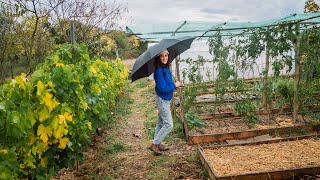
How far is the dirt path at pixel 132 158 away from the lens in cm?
476

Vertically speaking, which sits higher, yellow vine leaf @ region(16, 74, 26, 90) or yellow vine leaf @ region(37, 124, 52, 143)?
yellow vine leaf @ region(16, 74, 26, 90)

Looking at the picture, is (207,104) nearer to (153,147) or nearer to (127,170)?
(153,147)

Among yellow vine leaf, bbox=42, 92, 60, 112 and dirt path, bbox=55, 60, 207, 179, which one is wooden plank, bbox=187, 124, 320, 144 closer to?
dirt path, bbox=55, 60, 207, 179

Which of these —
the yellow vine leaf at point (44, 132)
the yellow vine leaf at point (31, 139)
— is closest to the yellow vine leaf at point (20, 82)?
the yellow vine leaf at point (44, 132)

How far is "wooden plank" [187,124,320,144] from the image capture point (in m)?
5.97

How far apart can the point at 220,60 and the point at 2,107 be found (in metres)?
5.28

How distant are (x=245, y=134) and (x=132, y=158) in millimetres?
2239

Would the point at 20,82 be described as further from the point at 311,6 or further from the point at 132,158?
the point at 311,6

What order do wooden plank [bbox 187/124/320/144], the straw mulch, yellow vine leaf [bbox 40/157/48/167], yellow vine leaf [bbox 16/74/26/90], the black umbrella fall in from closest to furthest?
yellow vine leaf [bbox 16/74/26/90], yellow vine leaf [bbox 40/157/48/167], the straw mulch, the black umbrella, wooden plank [bbox 187/124/320/144]

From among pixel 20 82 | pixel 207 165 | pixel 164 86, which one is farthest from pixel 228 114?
pixel 20 82

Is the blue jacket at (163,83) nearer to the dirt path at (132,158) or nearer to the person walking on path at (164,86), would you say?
the person walking on path at (164,86)

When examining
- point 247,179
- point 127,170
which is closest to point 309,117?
point 247,179

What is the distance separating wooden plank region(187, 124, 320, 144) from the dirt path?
0.28 m

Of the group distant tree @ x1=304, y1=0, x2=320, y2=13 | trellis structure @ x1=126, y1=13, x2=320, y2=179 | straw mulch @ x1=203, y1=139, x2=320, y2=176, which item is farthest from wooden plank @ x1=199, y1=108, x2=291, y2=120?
distant tree @ x1=304, y1=0, x2=320, y2=13
